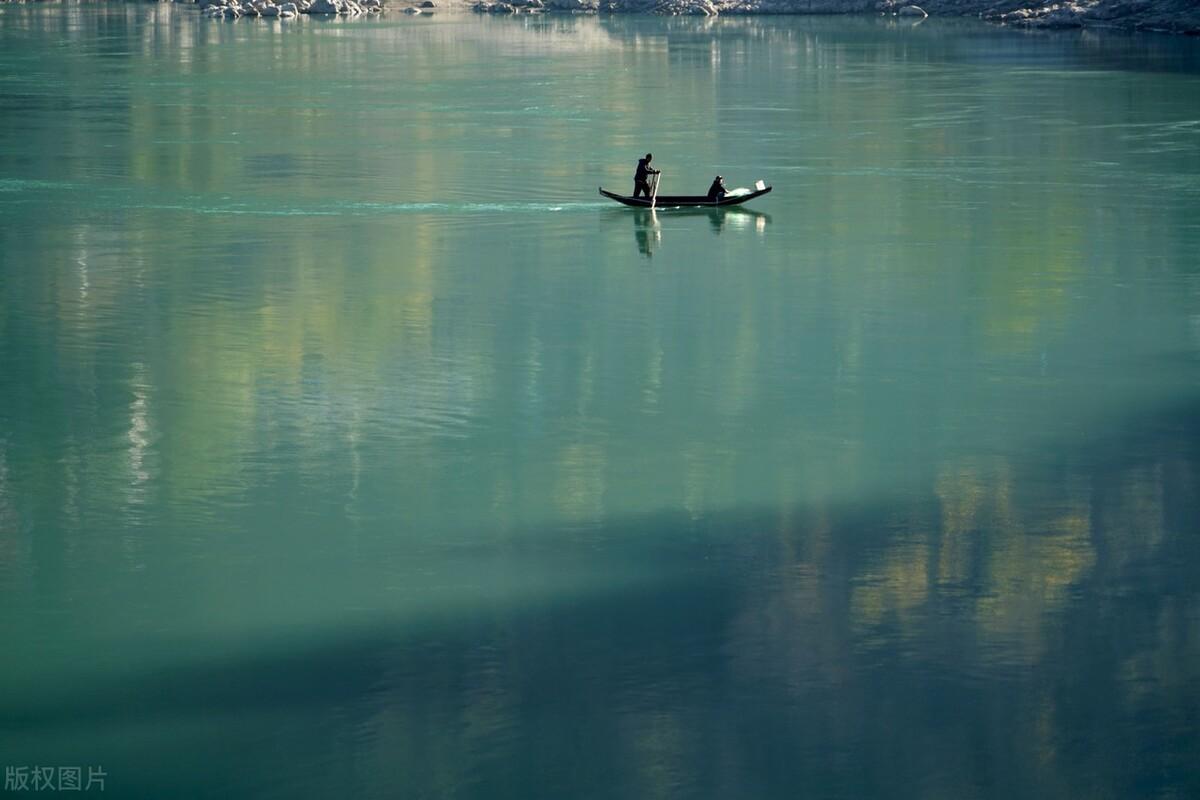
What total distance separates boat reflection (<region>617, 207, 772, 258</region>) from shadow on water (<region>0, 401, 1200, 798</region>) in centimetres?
1792

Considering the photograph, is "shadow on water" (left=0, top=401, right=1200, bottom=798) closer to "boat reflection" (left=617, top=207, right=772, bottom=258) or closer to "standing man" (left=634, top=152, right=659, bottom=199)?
"boat reflection" (left=617, top=207, right=772, bottom=258)

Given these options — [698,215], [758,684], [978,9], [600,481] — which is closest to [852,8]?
[978,9]

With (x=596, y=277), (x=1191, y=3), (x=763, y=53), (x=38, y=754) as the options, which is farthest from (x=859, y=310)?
(x=1191, y=3)

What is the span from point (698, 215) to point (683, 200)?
47 cm

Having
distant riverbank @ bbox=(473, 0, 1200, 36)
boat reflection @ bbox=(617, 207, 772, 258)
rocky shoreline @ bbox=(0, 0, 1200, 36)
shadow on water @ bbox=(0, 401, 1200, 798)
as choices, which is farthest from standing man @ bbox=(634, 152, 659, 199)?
distant riverbank @ bbox=(473, 0, 1200, 36)

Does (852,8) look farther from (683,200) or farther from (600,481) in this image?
(600,481)

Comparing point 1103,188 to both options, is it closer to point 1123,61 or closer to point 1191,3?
point 1123,61

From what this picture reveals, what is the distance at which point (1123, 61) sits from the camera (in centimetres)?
7888

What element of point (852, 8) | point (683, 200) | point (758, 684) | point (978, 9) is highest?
point (852, 8)

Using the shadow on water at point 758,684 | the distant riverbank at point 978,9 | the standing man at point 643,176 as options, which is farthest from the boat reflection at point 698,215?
the distant riverbank at point 978,9

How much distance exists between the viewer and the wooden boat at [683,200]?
124 ft

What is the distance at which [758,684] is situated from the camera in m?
14.7

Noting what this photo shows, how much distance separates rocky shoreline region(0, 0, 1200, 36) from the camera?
100500 millimetres

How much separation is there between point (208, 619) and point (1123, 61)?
7044 cm
